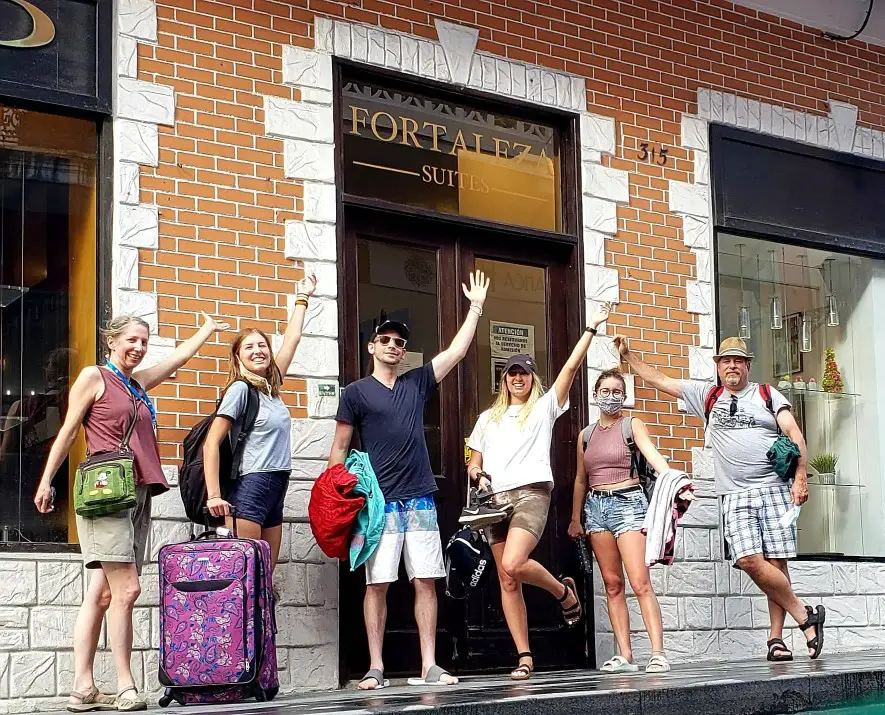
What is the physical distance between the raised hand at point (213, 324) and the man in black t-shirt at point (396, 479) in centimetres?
81

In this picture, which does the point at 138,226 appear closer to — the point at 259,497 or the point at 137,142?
the point at 137,142

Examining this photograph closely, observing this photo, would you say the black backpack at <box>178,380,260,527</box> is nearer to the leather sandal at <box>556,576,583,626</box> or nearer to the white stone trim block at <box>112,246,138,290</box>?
the white stone trim block at <box>112,246,138,290</box>

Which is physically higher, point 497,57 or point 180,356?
point 497,57

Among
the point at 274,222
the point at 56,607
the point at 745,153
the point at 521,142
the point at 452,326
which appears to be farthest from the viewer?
the point at 745,153

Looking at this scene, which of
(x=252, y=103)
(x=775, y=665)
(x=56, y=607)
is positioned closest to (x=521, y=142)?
(x=252, y=103)

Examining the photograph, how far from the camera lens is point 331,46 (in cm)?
909

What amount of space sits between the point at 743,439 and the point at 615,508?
108 centimetres

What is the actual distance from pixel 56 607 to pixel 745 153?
645 centimetres

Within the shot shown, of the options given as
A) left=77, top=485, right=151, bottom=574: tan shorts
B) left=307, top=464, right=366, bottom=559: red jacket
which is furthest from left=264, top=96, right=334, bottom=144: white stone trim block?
left=77, top=485, right=151, bottom=574: tan shorts

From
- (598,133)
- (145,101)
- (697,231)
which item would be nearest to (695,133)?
(697,231)

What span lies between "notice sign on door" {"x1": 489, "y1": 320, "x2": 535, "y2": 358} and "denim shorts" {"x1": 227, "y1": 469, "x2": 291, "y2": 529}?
7.75 feet

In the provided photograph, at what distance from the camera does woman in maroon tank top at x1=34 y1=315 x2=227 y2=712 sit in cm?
702

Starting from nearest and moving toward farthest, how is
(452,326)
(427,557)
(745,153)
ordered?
(427,557)
(452,326)
(745,153)

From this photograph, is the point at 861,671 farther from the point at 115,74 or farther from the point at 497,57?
the point at 115,74
